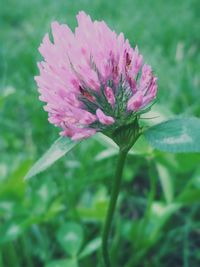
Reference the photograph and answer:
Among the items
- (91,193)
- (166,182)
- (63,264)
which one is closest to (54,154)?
(63,264)

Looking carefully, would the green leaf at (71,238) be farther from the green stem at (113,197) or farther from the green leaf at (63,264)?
the green stem at (113,197)

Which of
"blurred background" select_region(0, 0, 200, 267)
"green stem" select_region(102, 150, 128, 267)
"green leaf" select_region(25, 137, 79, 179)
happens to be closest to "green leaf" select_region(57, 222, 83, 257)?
"blurred background" select_region(0, 0, 200, 267)

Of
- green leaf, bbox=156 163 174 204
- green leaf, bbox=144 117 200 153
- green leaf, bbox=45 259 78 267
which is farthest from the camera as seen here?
green leaf, bbox=156 163 174 204

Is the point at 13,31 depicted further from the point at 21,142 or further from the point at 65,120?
the point at 65,120

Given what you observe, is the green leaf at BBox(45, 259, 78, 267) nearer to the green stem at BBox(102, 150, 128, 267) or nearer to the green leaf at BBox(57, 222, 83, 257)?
the green leaf at BBox(57, 222, 83, 257)

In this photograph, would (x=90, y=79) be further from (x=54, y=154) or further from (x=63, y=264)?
(x=63, y=264)

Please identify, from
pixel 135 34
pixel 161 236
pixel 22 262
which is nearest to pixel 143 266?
pixel 161 236

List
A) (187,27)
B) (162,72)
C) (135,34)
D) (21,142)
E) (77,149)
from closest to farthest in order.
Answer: (77,149), (21,142), (162,72), (135,34), (187,27)
